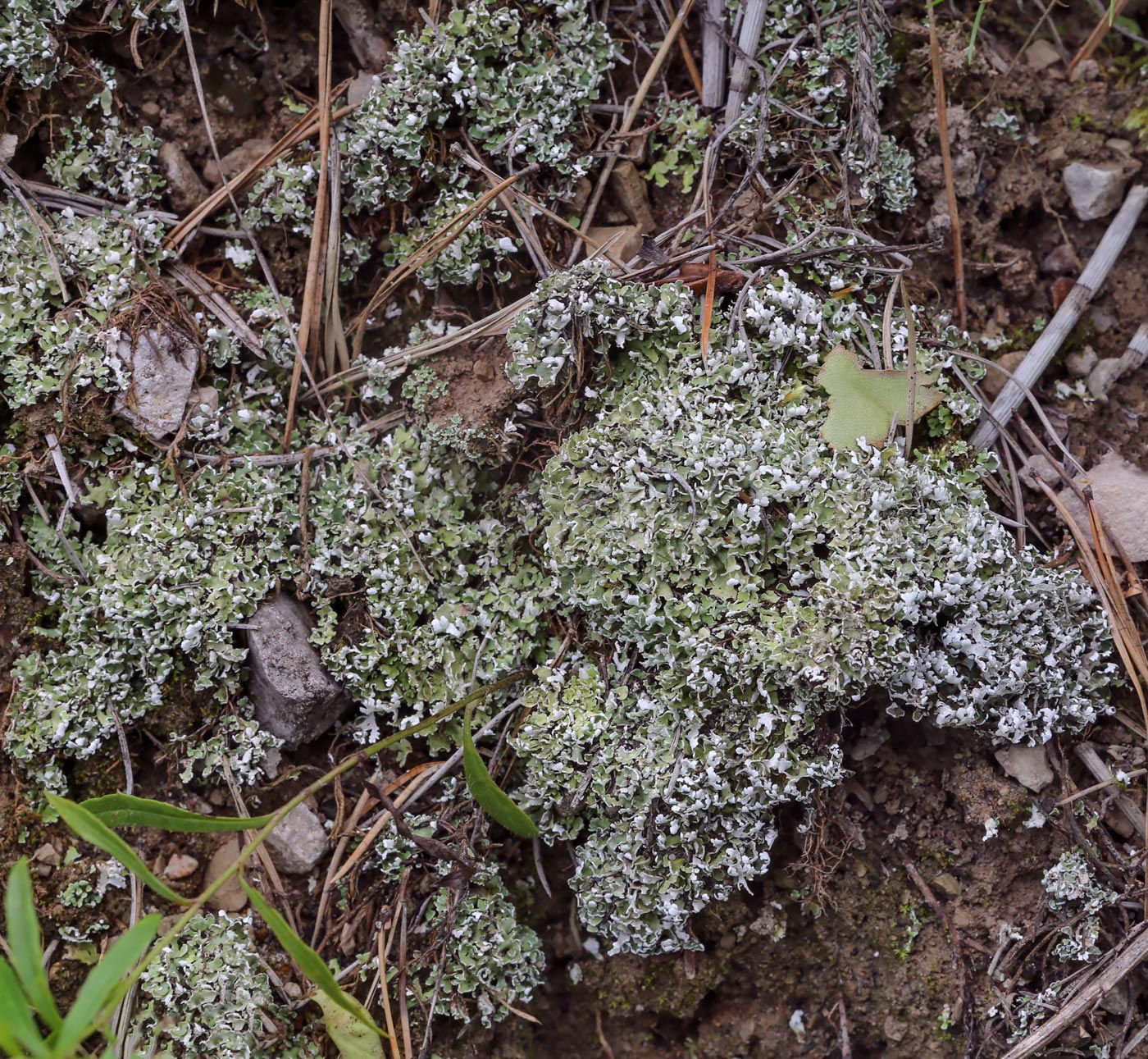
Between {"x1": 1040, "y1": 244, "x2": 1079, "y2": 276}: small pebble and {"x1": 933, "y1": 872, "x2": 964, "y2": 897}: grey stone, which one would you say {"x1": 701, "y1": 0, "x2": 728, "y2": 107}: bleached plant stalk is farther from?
{"x1": 933, "y1": 872, "x2": 964, "y2": 897}: grey stone

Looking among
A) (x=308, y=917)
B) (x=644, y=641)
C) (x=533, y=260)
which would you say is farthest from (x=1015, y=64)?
(x=308, y=917)

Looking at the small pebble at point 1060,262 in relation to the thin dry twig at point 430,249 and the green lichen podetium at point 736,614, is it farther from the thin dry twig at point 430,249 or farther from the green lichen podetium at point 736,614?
the thin dry twig at point 430,249

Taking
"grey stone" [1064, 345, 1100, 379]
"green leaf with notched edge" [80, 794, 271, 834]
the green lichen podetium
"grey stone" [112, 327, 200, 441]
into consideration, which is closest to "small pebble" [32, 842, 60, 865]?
"green leaf with notched edge" [80, 794, 271, 834]

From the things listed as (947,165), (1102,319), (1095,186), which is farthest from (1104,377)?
(947,165)

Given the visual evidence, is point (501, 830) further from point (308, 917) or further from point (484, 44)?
point (484, 44)

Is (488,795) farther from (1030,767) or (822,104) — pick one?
(822,104)

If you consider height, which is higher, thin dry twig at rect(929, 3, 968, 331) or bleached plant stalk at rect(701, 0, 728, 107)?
bleached plant stalk at rect(701, 0, 728, 107)

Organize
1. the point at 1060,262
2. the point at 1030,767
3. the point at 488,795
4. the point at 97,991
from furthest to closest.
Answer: the point at 1060,262 < the point at 1030,767 < the point at 488,795 < the point at 97,991
